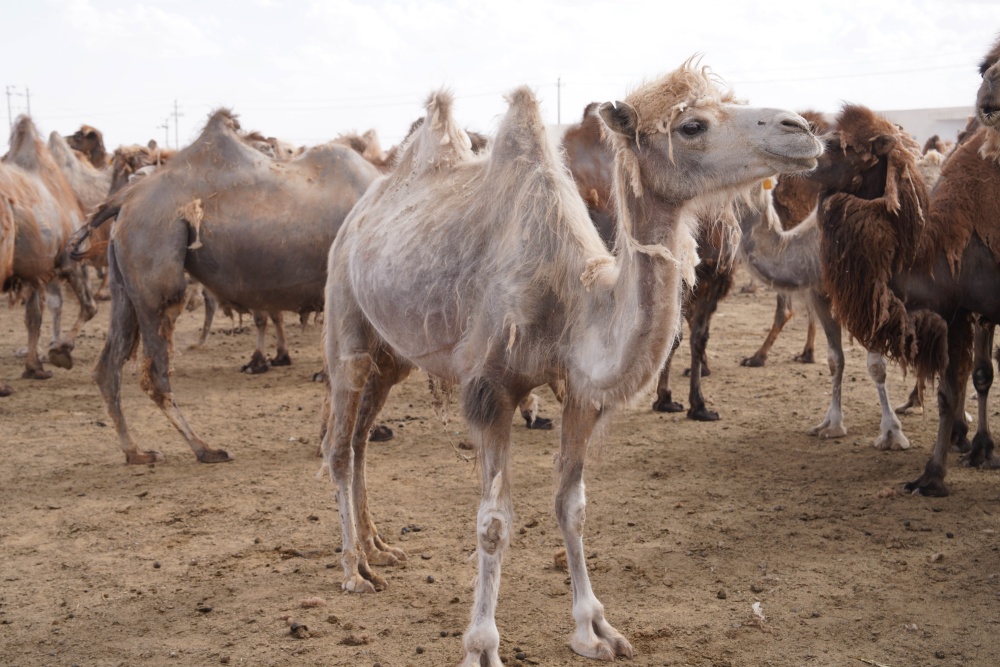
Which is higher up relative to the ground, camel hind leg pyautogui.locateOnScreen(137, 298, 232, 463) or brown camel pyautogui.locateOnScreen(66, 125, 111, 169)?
brown camel pyautogui.locateOnScreen(66, 125, 111, 169)

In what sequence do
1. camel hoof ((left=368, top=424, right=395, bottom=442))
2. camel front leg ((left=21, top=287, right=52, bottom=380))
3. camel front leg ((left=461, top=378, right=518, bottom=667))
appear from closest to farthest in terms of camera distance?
camel front leg ((left=461, top=378, right=518, bottom=667))
camel hoof ((left=368, top=424, right=395, bottom=442))
camel front leg ((left=21, top=287, right=52, bottom=380))

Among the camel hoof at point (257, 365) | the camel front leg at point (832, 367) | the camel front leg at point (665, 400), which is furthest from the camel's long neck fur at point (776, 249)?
the camel hoof at point (257, 365)

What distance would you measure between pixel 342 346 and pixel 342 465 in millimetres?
609

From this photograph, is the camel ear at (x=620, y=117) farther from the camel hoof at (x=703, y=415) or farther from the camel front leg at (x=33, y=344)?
the camel front leg at (x=33, y=344)

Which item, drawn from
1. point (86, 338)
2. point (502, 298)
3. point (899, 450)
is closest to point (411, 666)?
point (502, 298)

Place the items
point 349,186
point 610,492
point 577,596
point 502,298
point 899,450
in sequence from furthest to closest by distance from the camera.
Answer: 1. point 349,186
2. point 899,450
3. point 610,492
4. point 577,596
5. point 502,298

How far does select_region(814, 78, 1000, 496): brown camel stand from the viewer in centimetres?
562

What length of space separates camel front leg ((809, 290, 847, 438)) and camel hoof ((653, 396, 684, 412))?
1.29 metres

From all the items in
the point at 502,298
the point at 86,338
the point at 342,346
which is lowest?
the point at 86,338

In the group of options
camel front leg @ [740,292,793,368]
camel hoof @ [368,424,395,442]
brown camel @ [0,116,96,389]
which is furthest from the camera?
camel front leg @ [740,292,793,368]

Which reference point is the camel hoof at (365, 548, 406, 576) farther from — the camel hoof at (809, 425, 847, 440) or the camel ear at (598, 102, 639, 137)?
the camel hoof at (809, 425, 847, 440)

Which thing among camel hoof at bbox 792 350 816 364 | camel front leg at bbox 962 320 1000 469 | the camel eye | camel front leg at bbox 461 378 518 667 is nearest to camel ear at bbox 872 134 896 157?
camel front leg at bbox 962 320 1000 469

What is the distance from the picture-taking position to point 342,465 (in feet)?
15.6

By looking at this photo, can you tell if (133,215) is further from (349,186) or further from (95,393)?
(95,393)
